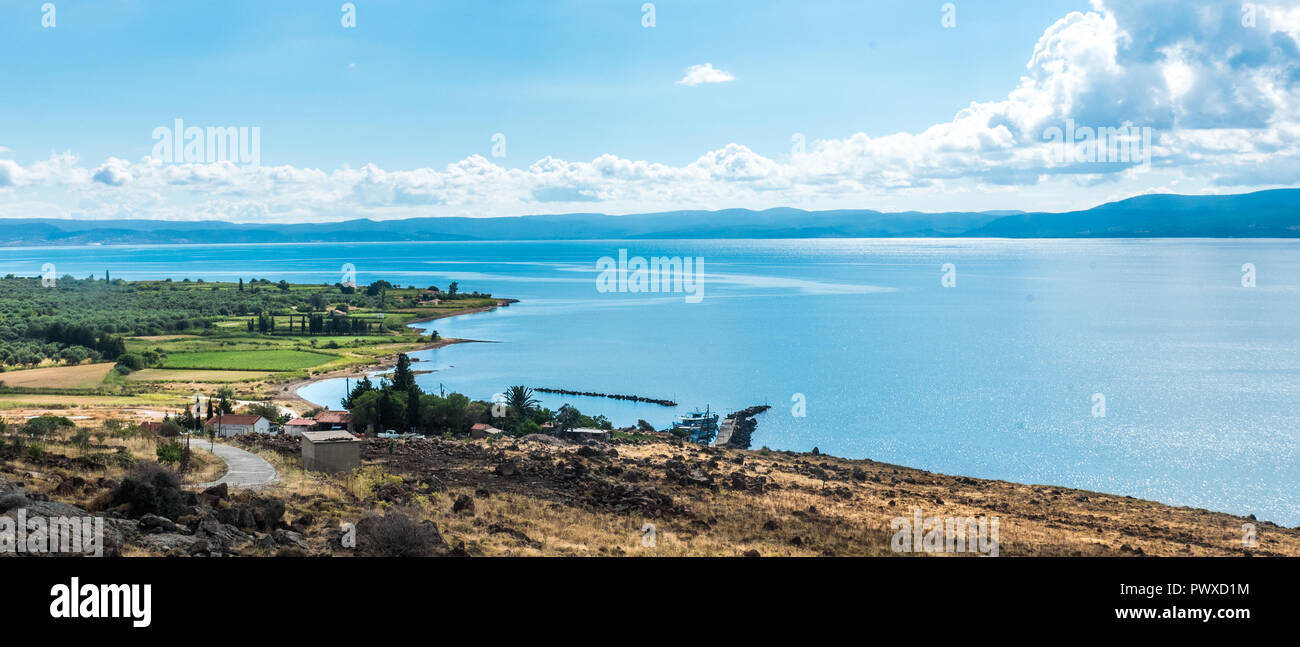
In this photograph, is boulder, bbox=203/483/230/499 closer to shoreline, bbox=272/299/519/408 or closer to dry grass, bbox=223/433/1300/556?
dry grass, bbox=223/433/1300/556

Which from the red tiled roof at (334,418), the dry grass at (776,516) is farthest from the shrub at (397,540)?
the red tiled roof at (334,418)

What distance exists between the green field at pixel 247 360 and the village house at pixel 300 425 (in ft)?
112

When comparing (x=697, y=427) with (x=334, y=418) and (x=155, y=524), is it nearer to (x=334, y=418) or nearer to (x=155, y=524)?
(x=334, y=418)

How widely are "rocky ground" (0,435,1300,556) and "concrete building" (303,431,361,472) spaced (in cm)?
55

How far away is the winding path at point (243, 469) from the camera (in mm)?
19188

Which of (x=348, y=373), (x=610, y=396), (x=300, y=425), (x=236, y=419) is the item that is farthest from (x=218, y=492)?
(x=348, y=373)

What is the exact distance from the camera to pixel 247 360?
7588 centimetres

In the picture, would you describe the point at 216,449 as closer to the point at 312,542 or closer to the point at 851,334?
the point at 312,542

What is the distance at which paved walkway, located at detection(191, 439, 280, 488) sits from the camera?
19281 mm

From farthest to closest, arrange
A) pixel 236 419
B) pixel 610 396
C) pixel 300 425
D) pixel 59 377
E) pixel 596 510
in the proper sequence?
pixel 610 396 → pixel 59 377 → pixel 236 419 → pixel 300 425 → pixel 596 510

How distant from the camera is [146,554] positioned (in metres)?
10.5

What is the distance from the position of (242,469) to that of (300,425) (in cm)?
1860

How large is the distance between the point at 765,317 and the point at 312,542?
106666mm

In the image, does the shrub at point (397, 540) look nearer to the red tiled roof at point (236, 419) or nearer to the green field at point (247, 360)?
the red tiled roof at point (236, 419)
